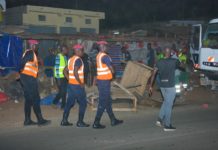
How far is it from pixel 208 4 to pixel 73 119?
157 feet

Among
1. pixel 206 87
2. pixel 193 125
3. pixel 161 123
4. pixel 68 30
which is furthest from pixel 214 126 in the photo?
pixel 68 30

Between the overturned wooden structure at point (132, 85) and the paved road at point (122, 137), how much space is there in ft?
5.28

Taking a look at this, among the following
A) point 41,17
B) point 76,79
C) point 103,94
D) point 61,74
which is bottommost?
point 103,94

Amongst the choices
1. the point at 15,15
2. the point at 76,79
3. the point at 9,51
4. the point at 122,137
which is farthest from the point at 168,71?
the point at 15,15

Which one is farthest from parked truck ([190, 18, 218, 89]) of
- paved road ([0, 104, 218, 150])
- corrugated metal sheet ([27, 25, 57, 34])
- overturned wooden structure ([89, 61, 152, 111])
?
corrugated metal sheet ([27, 25, 57, 34])

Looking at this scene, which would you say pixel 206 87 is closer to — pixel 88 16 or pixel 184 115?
pixel 184 115

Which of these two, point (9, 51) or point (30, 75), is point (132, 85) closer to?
point (30, 75)

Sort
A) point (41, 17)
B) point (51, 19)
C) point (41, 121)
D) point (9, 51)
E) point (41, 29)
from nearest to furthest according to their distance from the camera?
point (41, 121) < point (9, 51) < point (41, 29) < point (41, 17) < point (51, 19)

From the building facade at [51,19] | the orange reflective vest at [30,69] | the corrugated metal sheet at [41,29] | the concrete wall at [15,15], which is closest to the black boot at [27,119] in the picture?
the orange reflective vest at [30,69]

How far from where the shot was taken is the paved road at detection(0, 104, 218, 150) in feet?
24.7

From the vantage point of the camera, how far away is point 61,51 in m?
11.6

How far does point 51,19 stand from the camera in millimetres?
28625

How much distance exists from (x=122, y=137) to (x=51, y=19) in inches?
845

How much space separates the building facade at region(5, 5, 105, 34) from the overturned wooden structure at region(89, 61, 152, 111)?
568 inches
